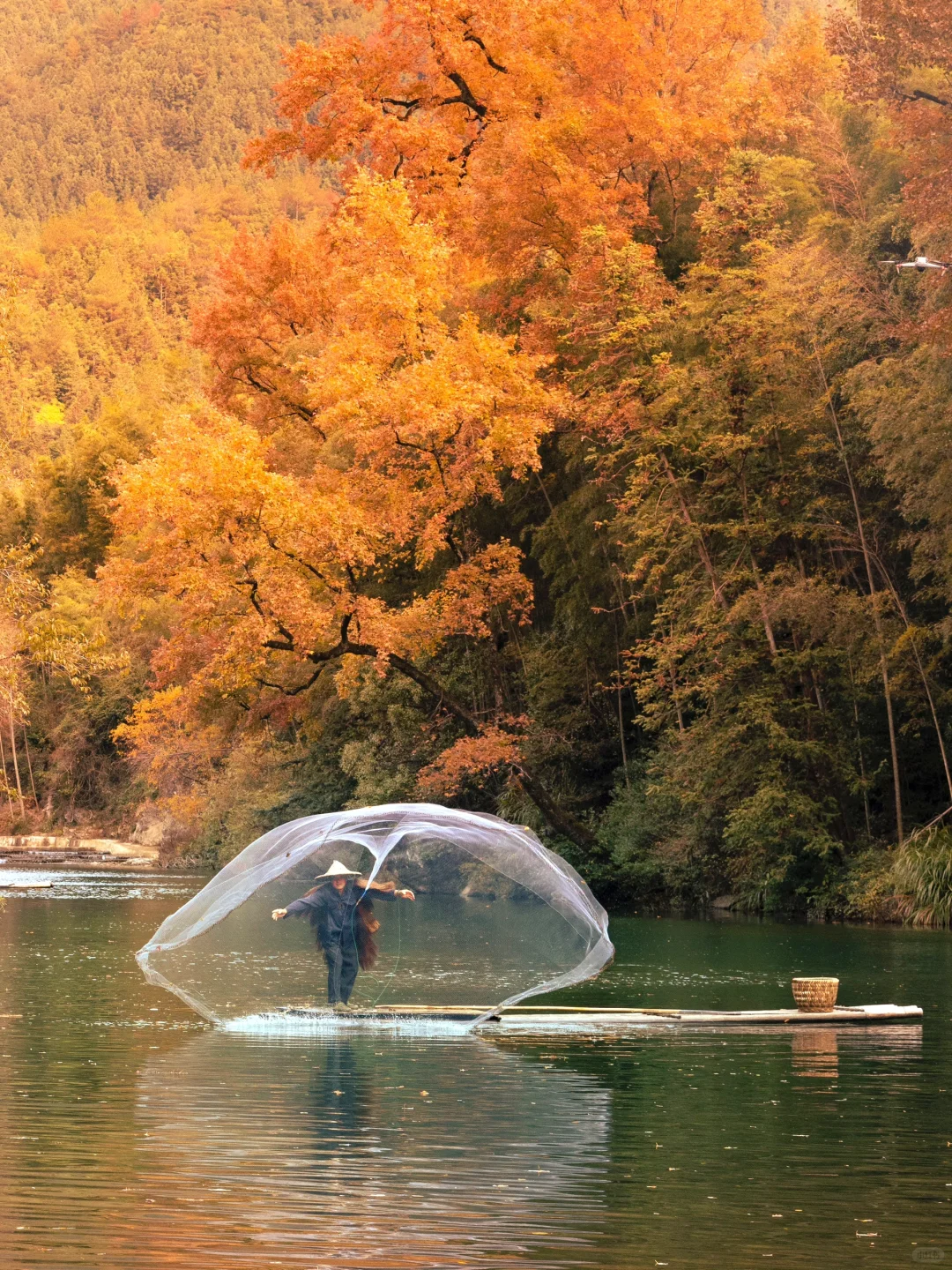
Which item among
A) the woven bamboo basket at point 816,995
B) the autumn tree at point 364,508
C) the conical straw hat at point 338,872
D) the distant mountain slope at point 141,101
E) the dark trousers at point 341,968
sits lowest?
the woven bamboo basket at point 816,995

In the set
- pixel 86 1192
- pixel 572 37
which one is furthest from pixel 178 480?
pixel 86 1192

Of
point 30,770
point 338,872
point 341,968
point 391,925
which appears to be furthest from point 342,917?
point 30,770

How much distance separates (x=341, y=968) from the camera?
15.7 metres

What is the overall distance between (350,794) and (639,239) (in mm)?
15014

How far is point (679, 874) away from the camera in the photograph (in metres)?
32.8

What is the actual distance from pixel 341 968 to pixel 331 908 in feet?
2.28

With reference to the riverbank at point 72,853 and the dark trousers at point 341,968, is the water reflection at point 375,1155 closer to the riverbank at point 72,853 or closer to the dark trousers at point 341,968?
the dark trousers at point 341,968

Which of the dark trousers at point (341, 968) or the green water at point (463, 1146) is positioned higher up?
the dark trousers at point (341, 968)

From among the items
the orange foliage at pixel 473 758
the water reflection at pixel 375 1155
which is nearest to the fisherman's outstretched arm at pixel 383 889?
the water reflection at pixel 375 1155

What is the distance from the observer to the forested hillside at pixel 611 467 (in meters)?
29.9

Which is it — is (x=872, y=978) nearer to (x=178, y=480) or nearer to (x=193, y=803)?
(x=178, y=480)

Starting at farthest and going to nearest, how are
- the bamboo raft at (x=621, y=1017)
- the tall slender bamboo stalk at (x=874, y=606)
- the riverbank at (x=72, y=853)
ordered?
the riverbank at (x=72, y=853)
the tall slender bamboo stalk at (x=874, y=606)
the bamboo raft at (x=621, y=1017)

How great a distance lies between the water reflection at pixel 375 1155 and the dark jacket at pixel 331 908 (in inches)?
47.1

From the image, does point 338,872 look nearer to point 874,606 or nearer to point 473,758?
point 874,606
